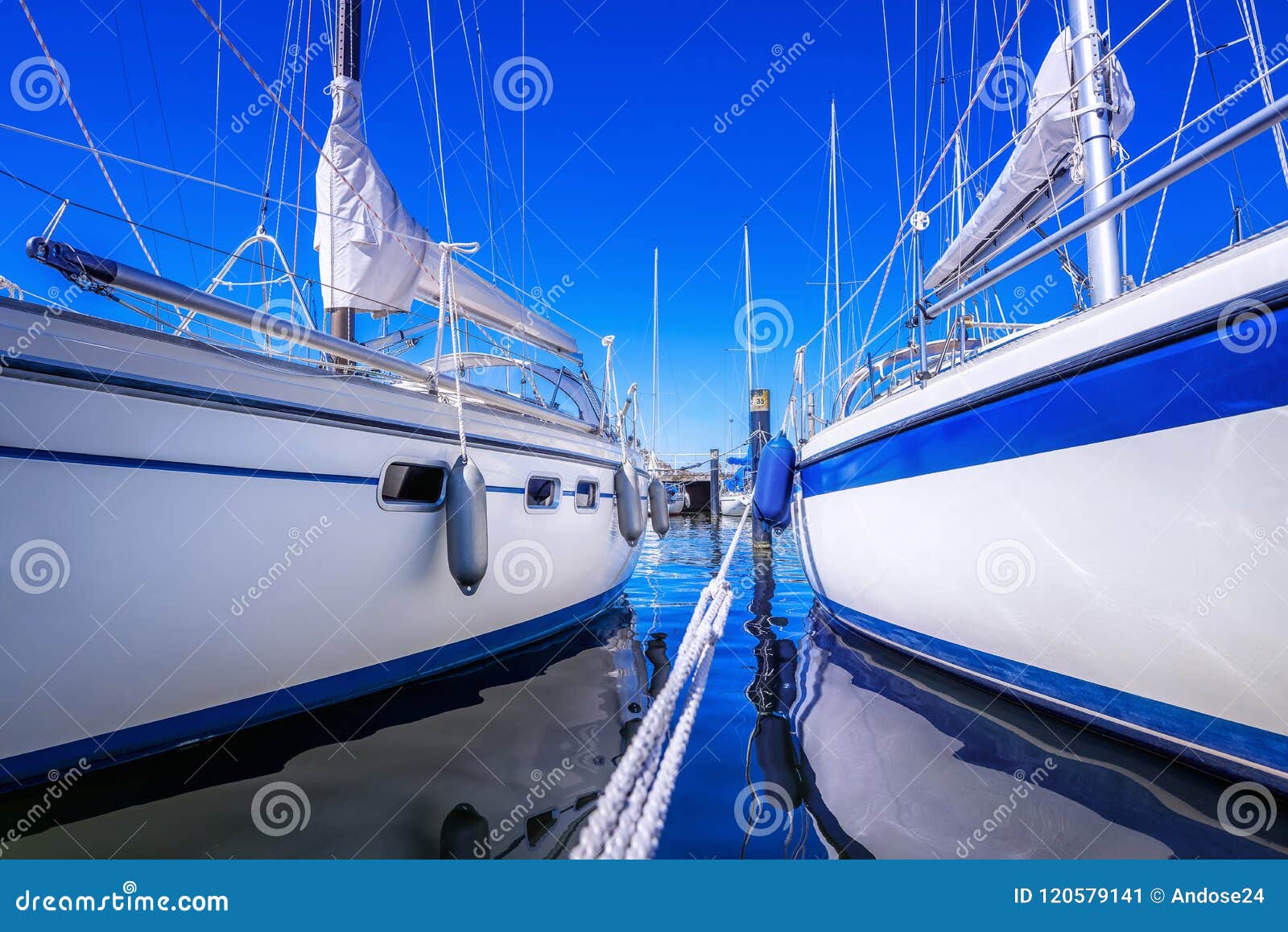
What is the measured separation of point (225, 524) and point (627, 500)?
3.17 meters

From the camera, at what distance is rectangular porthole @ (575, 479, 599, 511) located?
4480mm

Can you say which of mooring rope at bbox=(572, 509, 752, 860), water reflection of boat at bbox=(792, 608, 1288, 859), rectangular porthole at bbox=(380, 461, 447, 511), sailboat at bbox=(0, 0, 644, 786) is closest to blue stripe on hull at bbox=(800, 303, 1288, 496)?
water reflection of boat at bbox=(792, 608, 1288, 859)

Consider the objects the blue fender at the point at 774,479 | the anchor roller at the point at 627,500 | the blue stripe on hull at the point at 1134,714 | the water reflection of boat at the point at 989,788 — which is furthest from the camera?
the blue fender at the point at 774,479

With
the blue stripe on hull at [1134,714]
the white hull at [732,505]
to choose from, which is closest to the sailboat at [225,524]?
the blue stripe on hull at [1134,714]

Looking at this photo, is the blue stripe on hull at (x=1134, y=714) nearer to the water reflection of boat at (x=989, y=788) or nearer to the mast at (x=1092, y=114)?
the water reflection of boat at (x=989, y=788)

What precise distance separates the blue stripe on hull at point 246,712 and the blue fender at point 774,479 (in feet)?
7.74

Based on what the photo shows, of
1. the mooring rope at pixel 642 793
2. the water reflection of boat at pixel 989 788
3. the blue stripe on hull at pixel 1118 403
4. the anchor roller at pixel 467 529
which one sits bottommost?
the water reflection of boat at pixel 989 788

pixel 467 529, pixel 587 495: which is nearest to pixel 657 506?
pixel 587 495

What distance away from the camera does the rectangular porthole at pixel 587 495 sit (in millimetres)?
4480

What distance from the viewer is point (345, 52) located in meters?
5.00

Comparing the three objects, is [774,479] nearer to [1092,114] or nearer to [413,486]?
[413,486]

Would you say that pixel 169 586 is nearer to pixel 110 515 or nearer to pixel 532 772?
pixel 110 515

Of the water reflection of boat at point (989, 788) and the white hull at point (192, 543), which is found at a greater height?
the white hull at point (192, 543)

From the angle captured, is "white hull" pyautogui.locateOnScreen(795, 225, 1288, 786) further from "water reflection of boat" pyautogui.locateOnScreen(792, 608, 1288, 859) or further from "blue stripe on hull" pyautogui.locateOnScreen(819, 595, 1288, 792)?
"water reflection of boat" pyautogui.locateOnScreen(792, 608, 1288, 859)
